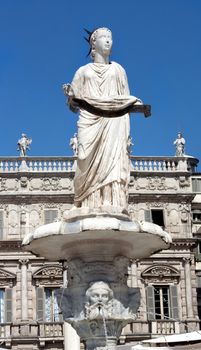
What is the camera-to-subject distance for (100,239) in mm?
10023

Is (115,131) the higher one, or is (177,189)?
(177,189)

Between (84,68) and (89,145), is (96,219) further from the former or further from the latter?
(84,68)

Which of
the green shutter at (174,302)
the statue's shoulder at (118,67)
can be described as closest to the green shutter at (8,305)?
the green shutter at (174,302)

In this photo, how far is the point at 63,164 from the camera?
38.2m

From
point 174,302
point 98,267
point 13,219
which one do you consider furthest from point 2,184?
point 98,267

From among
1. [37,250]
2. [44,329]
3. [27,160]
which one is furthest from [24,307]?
[37,250]

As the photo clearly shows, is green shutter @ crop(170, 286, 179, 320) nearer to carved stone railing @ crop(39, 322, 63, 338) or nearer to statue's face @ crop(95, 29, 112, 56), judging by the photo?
carved stone railing @ crop(39, 322, 63, 338)

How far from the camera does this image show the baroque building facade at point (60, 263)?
35562 mm

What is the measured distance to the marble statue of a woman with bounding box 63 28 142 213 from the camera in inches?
407

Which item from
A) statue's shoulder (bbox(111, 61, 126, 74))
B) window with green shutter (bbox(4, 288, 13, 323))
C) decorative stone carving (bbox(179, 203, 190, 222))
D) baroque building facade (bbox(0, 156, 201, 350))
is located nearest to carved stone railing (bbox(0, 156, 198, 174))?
baroque building facade (bbox(0, 156, 201, 350))

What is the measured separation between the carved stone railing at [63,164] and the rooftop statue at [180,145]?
0.40 meters

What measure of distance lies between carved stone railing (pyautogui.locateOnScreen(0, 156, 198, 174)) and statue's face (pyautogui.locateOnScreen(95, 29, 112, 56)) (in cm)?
2672

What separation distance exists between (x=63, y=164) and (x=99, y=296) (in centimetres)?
2845

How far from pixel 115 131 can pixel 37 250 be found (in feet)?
6.76
